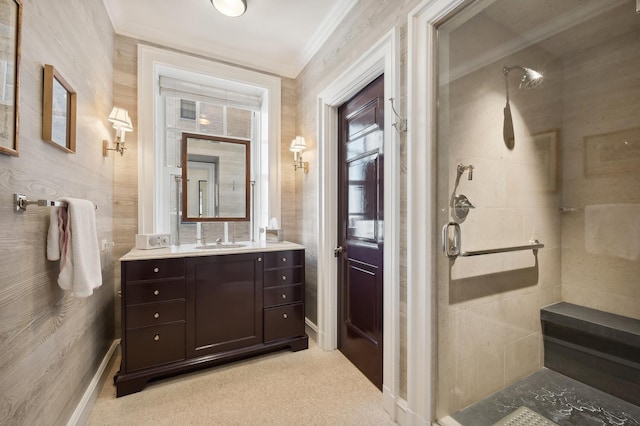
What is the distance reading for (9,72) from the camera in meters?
0.96

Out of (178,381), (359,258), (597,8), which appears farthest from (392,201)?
(178,381)

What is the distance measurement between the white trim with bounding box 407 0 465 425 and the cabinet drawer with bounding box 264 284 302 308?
1155 mm

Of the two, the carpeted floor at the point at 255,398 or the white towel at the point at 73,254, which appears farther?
the carpeted floor at the point at 255,398

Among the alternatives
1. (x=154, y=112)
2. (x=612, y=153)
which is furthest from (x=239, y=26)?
(x=612, y=153)

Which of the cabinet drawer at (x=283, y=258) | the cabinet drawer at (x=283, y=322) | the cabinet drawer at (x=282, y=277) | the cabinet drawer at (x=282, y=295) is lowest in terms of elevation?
the cabinet drawer at (x=283, y=322)

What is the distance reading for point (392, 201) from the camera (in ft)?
5.44

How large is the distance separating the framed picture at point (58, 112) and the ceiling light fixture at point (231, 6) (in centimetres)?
122

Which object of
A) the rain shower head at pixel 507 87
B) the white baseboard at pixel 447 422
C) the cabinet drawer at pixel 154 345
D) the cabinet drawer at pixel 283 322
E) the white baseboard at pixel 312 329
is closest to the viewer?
the white baseboard at pixel 447 422

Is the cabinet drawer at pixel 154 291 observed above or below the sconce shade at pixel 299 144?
below

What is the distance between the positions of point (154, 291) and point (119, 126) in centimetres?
130

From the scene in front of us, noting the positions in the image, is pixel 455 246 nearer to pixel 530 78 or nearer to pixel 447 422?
pixel 447 422

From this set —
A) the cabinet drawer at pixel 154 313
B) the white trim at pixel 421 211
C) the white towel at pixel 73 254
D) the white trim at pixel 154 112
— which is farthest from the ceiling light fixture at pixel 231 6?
the cabinet drawer at pixel 154 313

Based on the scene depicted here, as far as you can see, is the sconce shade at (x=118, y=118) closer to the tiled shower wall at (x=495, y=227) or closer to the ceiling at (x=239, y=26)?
the ceiling at (x=239, y=26)

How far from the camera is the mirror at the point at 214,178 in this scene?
266cm
